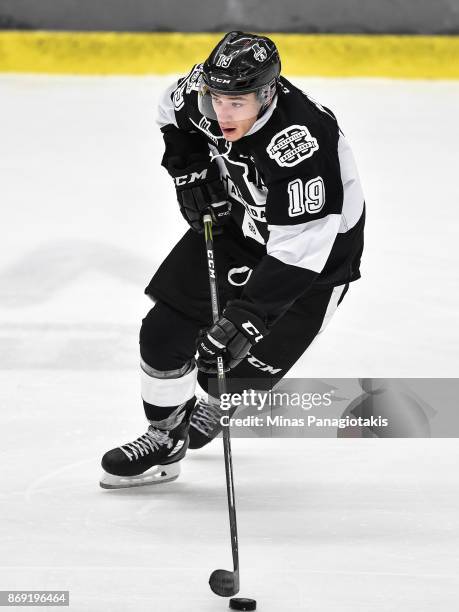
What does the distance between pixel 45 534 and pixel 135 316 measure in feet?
4.40

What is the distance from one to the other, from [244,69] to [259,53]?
0.21 feet

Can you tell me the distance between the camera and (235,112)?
229 cm

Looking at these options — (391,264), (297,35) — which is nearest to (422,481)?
(391,264)

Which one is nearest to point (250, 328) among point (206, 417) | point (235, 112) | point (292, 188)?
point (292, 188)

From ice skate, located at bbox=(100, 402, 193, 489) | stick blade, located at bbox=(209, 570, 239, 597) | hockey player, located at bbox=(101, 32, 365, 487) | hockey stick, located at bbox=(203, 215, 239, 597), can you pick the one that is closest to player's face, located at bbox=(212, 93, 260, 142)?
Result: hockey player, located at bbox=(101, 32, 365, 487)

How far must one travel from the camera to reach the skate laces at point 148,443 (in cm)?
267

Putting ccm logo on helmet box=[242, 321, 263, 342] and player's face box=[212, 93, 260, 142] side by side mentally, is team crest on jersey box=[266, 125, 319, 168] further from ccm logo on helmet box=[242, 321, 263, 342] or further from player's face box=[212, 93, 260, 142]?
ccm logo on helmet box=[242, 321, 263, 342]

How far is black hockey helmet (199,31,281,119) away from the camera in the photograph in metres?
2.25

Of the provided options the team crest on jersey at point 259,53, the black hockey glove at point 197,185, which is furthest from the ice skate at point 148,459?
the team crest on jersey at point 259,53

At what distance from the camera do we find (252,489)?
2613 millimetres

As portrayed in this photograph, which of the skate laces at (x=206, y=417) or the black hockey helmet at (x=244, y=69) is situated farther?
the skate laces at (x=206, y=417)

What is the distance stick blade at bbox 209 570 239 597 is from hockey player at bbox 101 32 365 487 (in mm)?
428

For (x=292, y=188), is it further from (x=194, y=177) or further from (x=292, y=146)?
(x=194, y=177)

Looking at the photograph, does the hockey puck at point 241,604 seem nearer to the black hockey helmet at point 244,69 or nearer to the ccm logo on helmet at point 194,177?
the black hockey helmet at point 244,69
